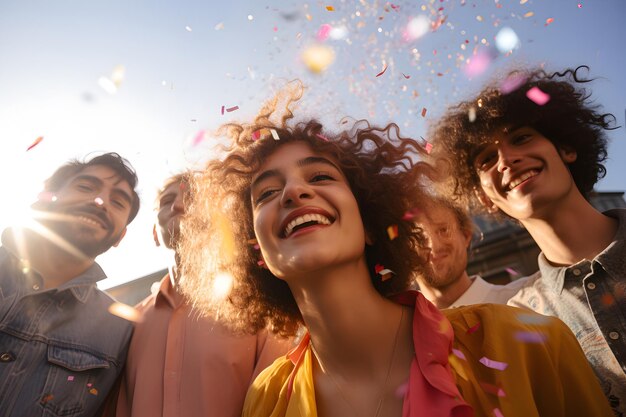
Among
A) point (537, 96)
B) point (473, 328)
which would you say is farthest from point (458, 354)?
point (537, 96)

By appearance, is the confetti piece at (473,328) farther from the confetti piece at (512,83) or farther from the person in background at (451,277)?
the confetti piece at (512,83)

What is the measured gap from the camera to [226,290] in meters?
3.08

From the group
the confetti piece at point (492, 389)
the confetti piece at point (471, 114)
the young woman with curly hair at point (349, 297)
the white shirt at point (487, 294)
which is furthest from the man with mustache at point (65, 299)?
the confetti piece at point (471, 114)

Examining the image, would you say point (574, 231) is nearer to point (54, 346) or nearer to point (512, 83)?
point (512, 83)

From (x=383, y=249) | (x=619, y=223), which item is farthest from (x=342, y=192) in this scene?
(x=619, y=223)

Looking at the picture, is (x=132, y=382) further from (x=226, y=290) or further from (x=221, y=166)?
(x=221, y=166)

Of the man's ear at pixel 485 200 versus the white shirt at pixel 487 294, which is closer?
the man's ear at pixel 485 200

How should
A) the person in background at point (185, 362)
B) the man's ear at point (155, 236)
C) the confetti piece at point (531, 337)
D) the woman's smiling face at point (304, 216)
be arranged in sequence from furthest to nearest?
the man's ear at point (155, 236) < the person in background at point (185, 362) < the woman's smiling face at point (304, 216) < the confetti piece at point (531, 337)

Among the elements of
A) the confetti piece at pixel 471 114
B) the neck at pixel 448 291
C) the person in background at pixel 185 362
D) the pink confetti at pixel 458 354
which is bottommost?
the neck at pixel 448 291

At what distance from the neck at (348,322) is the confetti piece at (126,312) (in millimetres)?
2018

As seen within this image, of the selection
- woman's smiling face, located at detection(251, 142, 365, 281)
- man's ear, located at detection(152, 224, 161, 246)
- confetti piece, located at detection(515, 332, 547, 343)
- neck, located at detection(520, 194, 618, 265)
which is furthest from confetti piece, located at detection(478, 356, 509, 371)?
man's ear, located at detection(152, 224, 161, 246)

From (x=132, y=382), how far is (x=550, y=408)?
2.75 m

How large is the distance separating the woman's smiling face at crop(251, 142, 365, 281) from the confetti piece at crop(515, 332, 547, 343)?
0.88 m

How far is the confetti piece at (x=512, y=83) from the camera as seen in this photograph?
12.4 ft
